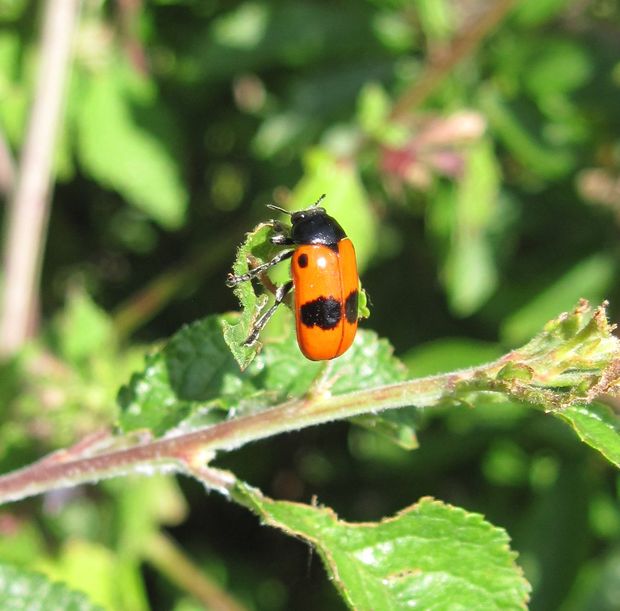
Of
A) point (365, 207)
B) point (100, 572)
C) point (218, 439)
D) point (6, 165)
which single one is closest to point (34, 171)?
point (6, 165)

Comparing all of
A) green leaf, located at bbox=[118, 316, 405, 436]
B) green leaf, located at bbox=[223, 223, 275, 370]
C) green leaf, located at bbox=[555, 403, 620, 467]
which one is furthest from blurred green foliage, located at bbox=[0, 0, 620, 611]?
green leaf, located at bbox=[555, 403, 620, 467]

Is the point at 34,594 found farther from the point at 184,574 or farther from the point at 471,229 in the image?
the point at 471,229

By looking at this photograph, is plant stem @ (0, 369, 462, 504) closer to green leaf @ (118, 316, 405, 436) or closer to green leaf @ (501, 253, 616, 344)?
green leaf @ (118, 316, 405, 436)

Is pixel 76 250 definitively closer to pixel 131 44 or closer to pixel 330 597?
pixel 131 44

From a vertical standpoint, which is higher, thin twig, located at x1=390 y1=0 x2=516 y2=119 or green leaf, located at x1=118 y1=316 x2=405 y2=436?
thin twig, located at x1=390 y1=0 x2=516 y2=119

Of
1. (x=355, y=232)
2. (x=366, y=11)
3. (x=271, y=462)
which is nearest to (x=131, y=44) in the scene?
(x=366, y=11)

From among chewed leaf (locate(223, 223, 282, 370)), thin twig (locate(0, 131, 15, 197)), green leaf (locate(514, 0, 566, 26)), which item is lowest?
chewed leaf (locate(223, 223, 282, 370))
